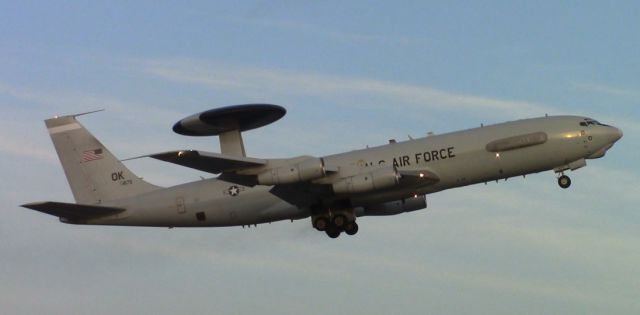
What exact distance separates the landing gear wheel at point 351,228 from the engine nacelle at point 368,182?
3009 millimetres

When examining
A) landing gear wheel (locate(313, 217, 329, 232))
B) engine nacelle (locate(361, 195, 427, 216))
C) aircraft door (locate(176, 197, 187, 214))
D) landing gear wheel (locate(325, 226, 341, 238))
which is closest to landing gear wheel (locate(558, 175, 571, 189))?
engine nacelle (locate(361, 195, 427, 216))

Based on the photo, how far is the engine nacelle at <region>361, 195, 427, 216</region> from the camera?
202ft

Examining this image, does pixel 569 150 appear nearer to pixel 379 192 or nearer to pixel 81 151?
pixel 379 192

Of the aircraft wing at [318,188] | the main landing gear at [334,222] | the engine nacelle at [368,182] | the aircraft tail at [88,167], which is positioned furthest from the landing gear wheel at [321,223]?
the aircraft tail at [88,167]

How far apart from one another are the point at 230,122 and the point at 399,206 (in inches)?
408

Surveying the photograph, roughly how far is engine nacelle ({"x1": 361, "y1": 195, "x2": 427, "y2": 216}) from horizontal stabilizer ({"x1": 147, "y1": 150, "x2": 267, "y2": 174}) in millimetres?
8843

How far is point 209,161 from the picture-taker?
178 ft

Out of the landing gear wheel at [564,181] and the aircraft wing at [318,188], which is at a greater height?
the aircraft wing at [318,188]

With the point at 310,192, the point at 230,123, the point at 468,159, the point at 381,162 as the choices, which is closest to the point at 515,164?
the point at 468,159

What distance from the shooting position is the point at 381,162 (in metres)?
56.8

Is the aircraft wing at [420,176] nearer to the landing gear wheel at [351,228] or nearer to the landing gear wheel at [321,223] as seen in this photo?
the landing gear wheel at [351,228]

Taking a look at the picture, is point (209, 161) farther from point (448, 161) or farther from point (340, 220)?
point (448, 161)

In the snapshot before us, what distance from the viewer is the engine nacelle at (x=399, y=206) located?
202 ft

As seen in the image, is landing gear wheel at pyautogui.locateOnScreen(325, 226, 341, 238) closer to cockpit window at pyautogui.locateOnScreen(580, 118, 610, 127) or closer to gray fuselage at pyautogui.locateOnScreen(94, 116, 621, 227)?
gray fuselage at pyautogui.locateOnScreen(94, 116, 621, 227)
